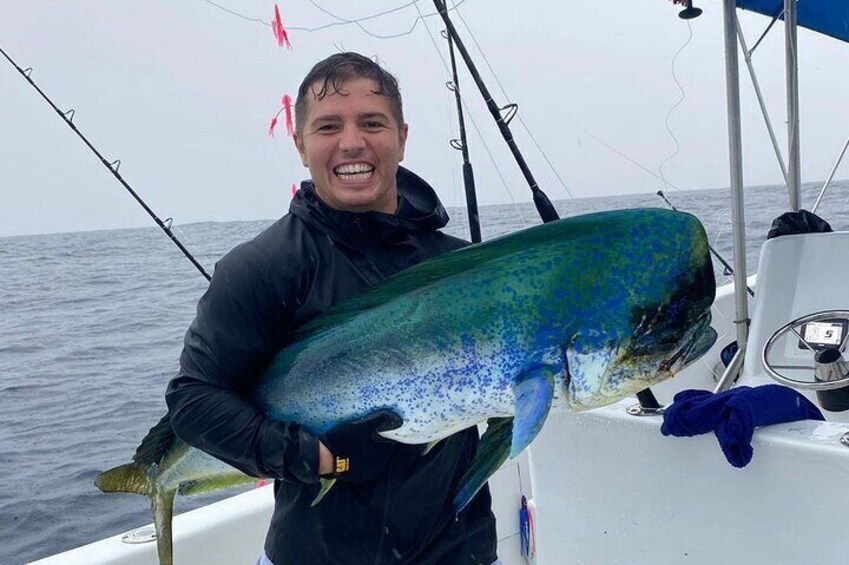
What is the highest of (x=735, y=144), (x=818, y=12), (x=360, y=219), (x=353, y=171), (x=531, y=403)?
(x=818, y=12)

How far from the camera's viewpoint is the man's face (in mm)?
1600

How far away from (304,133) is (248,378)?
52cm

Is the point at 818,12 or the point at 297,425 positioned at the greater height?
the point at 818,12

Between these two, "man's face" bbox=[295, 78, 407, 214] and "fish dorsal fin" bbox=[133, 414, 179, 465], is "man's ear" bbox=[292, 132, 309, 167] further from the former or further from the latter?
"fish dorsal fin" bbox=[133, 414, 179, 465]

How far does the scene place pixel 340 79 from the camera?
162 cm

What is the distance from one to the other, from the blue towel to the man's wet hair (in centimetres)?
115

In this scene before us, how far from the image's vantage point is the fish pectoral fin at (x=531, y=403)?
1244 millimetres

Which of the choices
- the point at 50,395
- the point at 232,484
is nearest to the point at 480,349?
the point at 232,484

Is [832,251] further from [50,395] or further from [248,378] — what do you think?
[50,395]

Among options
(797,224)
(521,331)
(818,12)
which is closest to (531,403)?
(521,331)

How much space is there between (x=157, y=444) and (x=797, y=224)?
118 inches

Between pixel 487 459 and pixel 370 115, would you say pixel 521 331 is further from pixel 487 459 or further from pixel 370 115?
pixel 370 115

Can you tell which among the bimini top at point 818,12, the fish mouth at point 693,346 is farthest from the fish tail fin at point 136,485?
the bimini top at point 818,12

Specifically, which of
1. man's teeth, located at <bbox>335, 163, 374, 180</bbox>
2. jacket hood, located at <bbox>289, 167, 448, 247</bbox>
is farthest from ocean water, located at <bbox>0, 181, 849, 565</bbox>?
man's teeth, located at <bbox>335, 163, 374, 180</bbox>
